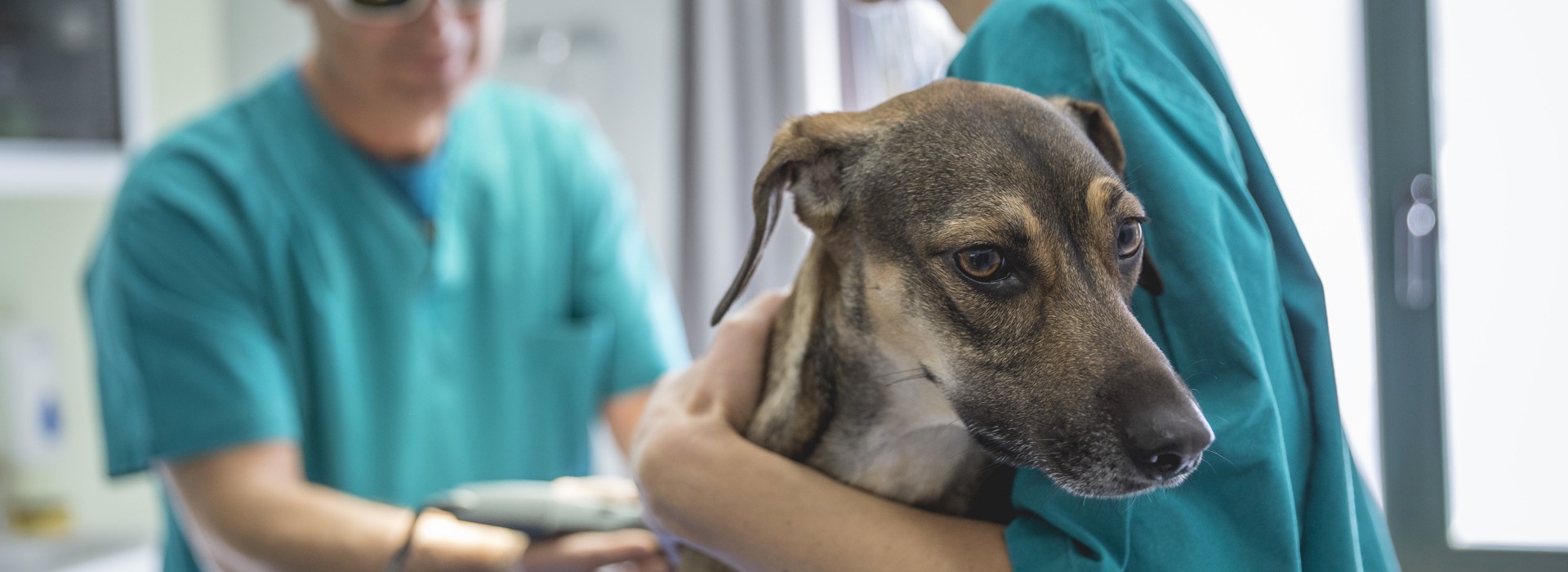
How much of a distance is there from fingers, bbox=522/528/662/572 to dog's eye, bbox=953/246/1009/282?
0.60m

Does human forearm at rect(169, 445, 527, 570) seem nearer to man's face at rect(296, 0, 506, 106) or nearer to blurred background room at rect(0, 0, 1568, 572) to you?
man's face at rect(296, 0, 506, 106)

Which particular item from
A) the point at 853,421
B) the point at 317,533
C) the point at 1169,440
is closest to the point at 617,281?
the point at 317,533

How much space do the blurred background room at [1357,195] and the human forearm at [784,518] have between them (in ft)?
5.41

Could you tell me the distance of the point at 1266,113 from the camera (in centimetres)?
209

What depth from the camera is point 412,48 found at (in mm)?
1611

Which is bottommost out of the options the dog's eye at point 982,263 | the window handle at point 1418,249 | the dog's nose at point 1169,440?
the window handle at point 1418,249

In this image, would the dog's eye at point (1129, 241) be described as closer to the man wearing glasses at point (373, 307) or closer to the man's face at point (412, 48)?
the man wearing glasses at point (373, 307)

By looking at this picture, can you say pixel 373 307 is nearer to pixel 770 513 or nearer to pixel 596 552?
pixel 596 552

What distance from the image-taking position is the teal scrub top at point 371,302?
4.96ft

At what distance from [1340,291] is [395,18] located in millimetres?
1462

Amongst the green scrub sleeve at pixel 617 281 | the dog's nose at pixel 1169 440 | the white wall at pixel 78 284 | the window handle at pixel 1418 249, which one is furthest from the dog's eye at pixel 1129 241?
the white wall at pixel 78 284

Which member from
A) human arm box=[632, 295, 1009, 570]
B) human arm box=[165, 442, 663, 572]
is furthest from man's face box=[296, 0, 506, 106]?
human arm box=[632, 295, 1009, 570]

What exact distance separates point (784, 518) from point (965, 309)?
0.75 ft

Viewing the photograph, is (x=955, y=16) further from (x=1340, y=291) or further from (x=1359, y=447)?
(x=1359, y=447)
